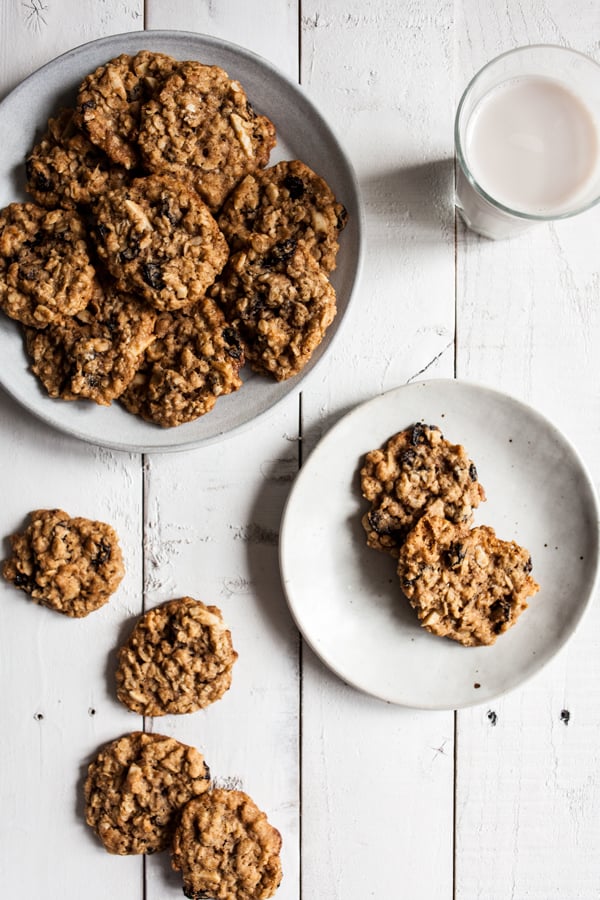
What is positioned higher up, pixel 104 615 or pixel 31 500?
pixel 31 500

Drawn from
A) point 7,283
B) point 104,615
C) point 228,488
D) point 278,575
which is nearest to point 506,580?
point 278,575

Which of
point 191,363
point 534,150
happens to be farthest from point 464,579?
point 534,150

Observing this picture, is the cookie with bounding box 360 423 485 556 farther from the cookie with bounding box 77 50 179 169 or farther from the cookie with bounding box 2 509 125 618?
the cookie with bounding box 77 50 179 169

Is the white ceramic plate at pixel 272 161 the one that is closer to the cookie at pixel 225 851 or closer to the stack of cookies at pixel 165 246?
the stack of cookies at pixel 165 246

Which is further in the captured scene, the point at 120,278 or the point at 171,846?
the point at 171,846

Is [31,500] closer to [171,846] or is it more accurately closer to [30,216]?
[30,216]

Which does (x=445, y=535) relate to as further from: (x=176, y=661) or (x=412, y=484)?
(x=176, y=661)
